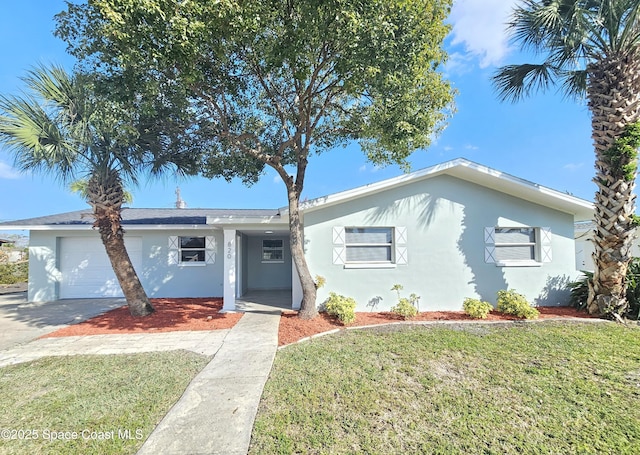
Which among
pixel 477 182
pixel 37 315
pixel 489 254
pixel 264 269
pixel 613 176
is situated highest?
pixel 477 182

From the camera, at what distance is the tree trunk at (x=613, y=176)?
6.79 meters

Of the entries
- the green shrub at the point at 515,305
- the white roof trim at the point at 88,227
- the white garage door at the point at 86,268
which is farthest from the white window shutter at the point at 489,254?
the white garage door at the point at 86,268

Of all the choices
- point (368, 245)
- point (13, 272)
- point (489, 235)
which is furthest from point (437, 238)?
point (13, 272)

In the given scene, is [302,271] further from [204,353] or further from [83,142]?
[83,142]

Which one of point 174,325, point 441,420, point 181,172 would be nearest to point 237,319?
point 174,325

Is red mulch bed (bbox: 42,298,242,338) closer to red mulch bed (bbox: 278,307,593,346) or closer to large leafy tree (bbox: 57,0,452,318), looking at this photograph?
red mulch bed (bbox: 278,307,593,346)

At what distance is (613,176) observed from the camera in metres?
6.94

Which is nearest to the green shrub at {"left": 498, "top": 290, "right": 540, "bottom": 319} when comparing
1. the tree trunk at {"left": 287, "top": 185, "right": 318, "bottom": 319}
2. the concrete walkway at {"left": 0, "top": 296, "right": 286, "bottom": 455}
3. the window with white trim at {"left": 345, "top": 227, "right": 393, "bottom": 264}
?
the window with white trim at {"left": 345, "top": 227, "right": 393, "bottom": 264}

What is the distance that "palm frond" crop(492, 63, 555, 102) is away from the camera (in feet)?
26.0

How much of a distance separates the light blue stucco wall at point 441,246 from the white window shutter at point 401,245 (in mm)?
138


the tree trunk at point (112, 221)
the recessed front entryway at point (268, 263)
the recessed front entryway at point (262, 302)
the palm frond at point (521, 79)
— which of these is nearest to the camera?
the tree trunk at point (112, 221)

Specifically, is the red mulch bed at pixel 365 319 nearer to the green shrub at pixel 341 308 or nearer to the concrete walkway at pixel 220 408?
the green shrub at pixel 341 308

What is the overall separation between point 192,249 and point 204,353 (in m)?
7.26

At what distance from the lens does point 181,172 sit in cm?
900
